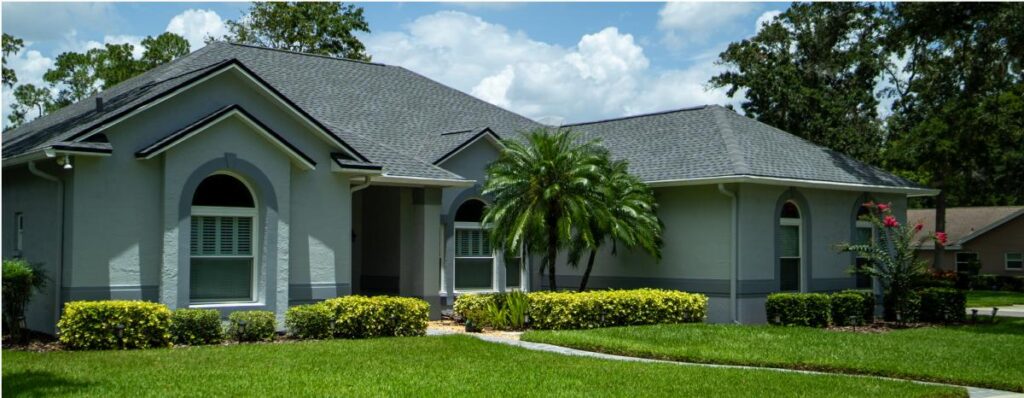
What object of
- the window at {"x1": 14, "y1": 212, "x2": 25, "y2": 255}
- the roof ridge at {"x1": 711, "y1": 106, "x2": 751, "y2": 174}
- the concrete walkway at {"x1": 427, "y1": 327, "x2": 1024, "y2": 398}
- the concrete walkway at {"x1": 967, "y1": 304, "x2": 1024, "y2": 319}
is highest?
the roof ridge at {"x1": 711, "y1": 106, "x2": 751, "y2": 174}

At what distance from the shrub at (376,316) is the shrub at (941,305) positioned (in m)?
12.3

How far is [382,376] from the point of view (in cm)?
1188

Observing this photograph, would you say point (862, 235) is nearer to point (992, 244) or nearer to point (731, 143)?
point (731, 143)

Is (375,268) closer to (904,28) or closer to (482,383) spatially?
(482,383)

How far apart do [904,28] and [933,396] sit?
15.4 metres

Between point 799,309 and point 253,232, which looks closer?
point 253,232

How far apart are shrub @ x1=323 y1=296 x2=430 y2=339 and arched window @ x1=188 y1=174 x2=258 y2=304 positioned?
163cm

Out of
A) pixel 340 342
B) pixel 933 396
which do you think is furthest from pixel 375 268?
pixel 933 396

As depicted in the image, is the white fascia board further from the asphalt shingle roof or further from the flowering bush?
the flowering bush

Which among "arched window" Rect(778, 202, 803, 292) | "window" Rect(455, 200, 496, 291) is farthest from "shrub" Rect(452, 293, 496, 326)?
"arched window" Rect(778, 202, 803, 292)

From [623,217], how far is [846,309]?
5.29 meters

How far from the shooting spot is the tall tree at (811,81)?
41.1 metres

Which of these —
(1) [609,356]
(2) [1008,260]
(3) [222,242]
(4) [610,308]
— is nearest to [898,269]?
(4) [610,308]

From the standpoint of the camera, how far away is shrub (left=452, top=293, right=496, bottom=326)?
1880cm
